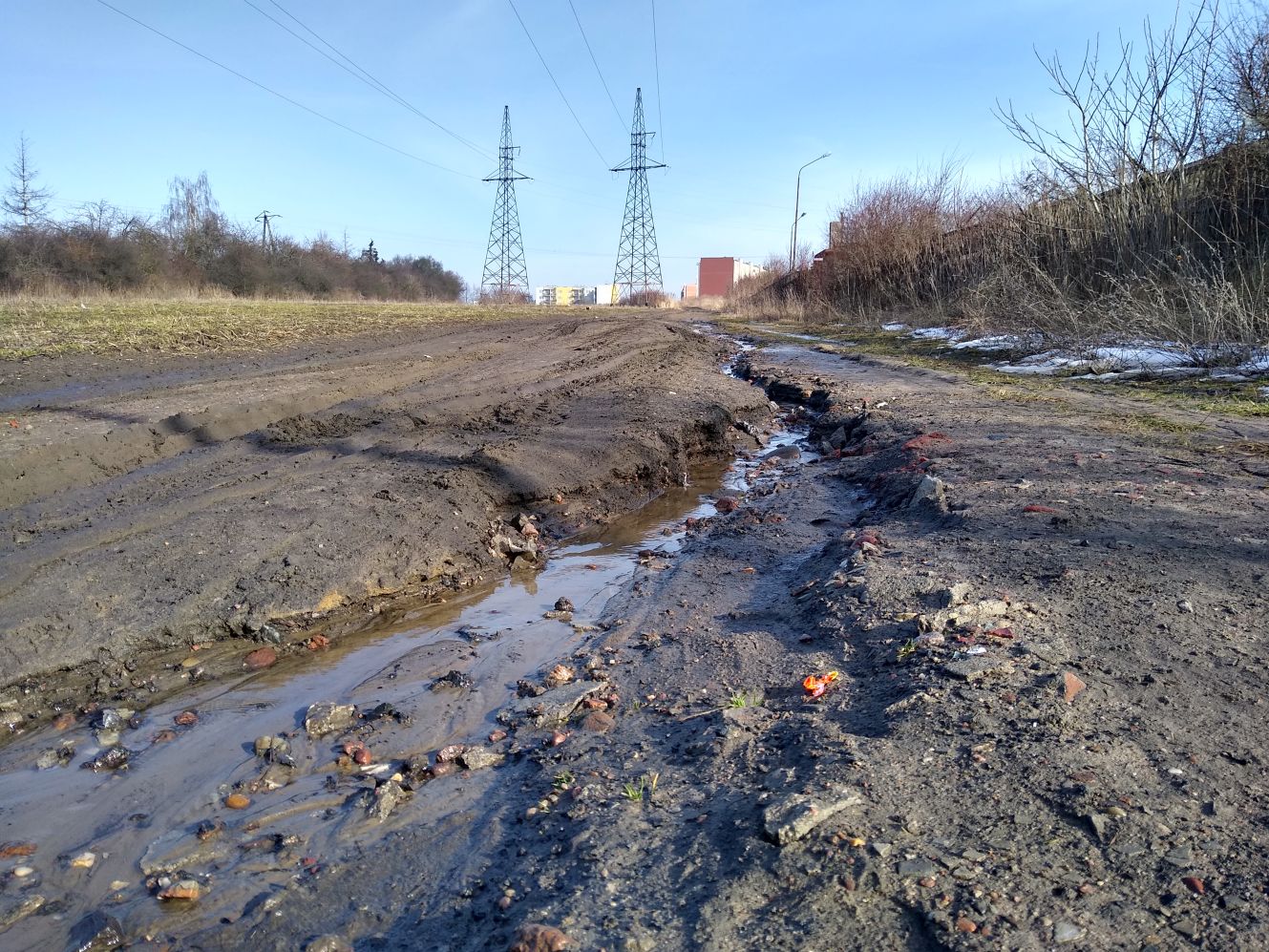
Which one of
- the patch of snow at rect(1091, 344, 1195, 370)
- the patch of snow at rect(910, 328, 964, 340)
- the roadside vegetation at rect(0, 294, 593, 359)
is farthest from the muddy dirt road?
the patch of snow at rect(910, 328, 964, 340)

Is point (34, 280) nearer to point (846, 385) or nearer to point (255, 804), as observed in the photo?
point (846, 385)

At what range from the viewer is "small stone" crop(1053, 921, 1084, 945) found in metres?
1.54

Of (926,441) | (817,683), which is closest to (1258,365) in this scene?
(926,441)

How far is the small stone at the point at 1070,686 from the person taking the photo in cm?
247

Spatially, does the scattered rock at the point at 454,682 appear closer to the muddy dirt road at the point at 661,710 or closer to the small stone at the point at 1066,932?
the muddy dirt road at the point at 661,710

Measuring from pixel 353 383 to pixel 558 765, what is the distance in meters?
7.98

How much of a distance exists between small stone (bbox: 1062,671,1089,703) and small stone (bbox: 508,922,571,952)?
1.66m

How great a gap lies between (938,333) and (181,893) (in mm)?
17379

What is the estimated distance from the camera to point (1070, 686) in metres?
2.52

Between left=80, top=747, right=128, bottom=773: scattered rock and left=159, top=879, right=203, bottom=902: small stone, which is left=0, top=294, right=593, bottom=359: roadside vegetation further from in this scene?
left=159, top=879, right=203, bottom=902: small stone

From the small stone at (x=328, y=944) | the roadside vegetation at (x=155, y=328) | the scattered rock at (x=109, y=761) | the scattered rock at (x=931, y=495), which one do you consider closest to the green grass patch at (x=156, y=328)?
the roadside vegetation at (x=155, y=328)

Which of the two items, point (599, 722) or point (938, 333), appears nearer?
point (599, 722)

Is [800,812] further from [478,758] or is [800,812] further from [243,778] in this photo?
[243,778]

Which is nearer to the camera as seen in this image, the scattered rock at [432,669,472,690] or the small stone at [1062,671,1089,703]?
the small stone at [1062,671,1089,703]
